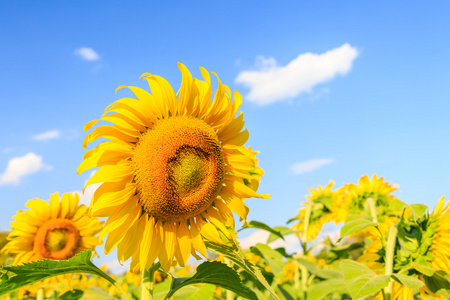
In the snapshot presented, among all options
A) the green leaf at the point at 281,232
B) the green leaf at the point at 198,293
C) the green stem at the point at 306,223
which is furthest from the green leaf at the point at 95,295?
the green stem at the point at 306,223

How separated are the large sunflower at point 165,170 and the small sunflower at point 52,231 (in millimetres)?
1896

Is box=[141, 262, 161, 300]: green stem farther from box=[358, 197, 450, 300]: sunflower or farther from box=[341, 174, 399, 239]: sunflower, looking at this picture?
box=[341, 174, 399, 239]: sunflower

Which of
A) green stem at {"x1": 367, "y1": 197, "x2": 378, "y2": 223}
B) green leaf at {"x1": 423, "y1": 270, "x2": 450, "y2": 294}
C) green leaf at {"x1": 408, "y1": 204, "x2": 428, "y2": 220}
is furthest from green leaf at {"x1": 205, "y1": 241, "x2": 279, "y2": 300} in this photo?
green stem at {"x1": 367, "y1": 197, "x2": 378, "y2": 223}

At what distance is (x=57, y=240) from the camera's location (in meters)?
3.93

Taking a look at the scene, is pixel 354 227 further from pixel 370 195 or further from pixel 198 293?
pixel 370 195

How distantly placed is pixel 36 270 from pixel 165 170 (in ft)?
2.54

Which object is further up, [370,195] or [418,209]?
[370,195]

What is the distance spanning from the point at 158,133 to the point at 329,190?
3861 mm

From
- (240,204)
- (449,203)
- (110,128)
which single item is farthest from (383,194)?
(110,128)

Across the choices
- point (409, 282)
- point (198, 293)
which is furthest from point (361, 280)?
point (198, 293)

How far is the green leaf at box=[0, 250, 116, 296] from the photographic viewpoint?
186 cm

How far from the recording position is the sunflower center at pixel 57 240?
3.91m

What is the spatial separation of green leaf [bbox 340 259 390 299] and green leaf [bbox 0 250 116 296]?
150 cm

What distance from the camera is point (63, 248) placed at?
3932 mm
